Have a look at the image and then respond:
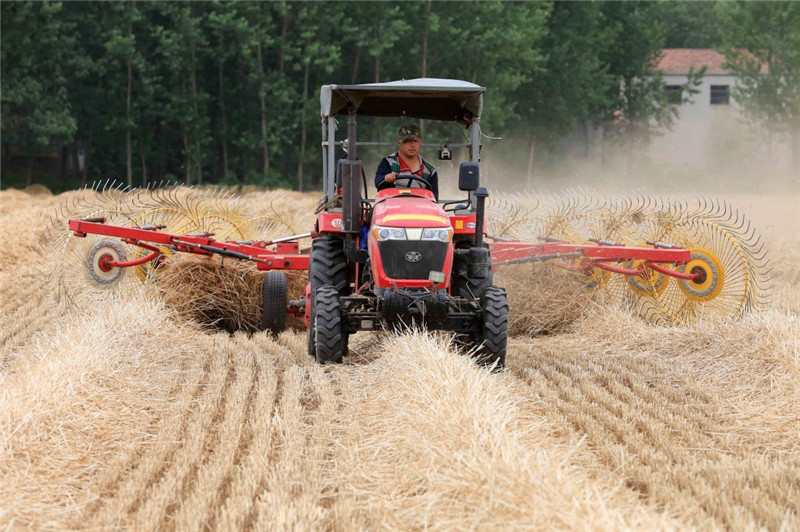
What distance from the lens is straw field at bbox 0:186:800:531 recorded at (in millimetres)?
4215

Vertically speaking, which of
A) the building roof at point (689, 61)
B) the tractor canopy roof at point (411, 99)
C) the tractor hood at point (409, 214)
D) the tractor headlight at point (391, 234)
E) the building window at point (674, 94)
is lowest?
the tractor headlight at point (391, 234)

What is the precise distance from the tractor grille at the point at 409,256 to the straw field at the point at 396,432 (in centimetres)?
42

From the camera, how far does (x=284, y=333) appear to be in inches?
370

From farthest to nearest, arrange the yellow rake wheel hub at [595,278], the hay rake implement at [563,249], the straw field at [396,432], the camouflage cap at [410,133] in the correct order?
1. the yellow rake wheel hub at [595,278]
2. the hay rake implement at [563,249]
3. the camouflage cap at [410,133]
4. the straw field at [396,432]

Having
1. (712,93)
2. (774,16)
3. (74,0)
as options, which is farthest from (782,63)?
(74,0)

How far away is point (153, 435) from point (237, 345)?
126 inches

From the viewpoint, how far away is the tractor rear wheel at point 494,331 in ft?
23.3

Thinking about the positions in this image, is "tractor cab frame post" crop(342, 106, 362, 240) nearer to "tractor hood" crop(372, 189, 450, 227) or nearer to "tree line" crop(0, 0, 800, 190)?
"tractor hood" crop(372, 189, 450, 227)

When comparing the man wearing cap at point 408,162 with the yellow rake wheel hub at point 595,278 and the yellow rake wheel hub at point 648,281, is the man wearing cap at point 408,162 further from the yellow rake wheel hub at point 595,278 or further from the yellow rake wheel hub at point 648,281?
the yellow rake wheel hub at point 648,281

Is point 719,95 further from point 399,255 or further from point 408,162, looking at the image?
point 399,255

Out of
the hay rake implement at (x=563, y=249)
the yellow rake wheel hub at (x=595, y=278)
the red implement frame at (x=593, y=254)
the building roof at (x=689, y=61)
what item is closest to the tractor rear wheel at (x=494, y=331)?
the red implement frame at (x=593, y=254)

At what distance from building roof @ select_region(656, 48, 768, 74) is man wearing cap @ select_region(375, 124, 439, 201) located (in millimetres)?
49447

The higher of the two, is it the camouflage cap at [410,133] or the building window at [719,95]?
the building window at [719,95]

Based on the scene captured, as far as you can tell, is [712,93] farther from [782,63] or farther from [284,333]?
[284,333]
